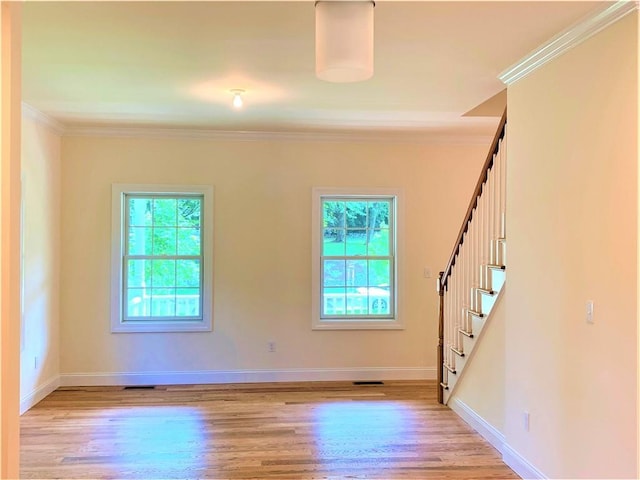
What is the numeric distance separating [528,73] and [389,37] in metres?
0.97

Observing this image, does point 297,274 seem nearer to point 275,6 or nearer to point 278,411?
point 278,411

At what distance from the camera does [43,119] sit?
4492mm

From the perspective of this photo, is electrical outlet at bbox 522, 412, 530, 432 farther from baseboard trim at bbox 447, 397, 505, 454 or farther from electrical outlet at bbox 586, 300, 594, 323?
electrical outlet at bbox 586, 300, 594, 323

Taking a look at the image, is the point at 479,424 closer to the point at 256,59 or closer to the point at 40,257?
the point at 256,59

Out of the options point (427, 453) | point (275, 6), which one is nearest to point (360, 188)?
point (427, 453)

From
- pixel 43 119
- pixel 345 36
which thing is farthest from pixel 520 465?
pixel 43 119

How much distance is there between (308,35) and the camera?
2.57 meters

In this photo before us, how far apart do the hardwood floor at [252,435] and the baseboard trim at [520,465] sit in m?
0.06

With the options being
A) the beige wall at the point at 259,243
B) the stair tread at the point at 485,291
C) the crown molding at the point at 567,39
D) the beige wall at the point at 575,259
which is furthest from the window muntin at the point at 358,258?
the crown molding at the point at 567,39

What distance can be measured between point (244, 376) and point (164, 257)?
154 centimetres

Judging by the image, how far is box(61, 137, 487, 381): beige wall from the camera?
5.04 m

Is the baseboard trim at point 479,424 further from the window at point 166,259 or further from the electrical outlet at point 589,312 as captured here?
the window at point 166,259

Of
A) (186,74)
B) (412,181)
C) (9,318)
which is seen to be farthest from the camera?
(412,181)

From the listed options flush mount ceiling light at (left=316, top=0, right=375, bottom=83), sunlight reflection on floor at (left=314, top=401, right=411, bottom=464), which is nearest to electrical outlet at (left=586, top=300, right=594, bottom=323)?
flush mount ceiling light at (left=316, top=0, right=375, bottom=83)
